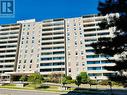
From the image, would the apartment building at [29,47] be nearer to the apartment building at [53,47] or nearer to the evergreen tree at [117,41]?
the apartment building at [53,47]

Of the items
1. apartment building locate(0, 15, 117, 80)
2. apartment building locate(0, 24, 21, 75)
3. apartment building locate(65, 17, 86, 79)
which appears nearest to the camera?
apartment building locate(65, 17, 86, 79)

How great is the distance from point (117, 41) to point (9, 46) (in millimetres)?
93638

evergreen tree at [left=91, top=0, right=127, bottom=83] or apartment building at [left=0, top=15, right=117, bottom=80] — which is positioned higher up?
apartment building at [left=0, top=15, right=117, bottom=80]

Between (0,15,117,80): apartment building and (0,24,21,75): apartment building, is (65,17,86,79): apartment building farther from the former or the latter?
(0,24,21,75): apartment building

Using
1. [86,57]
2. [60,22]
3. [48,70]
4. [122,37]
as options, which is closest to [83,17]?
[60,22]

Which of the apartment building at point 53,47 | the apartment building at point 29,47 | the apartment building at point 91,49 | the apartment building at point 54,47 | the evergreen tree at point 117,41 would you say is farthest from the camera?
the apartment building at point 29,47

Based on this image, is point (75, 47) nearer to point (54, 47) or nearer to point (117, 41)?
point (54, 47)

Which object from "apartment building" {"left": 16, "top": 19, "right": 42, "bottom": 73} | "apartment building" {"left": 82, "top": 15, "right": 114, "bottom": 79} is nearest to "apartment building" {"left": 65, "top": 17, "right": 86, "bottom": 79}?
"apartment building" {"left": 82, "top": 15, "right": 114, "bottom": 79}

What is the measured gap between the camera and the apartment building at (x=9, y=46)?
4078 inches

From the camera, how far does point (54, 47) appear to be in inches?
3903

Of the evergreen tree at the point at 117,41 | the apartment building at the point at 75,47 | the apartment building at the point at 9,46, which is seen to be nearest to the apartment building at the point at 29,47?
the apartment building at the point at 9,46

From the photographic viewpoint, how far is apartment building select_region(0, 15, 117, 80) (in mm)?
93562

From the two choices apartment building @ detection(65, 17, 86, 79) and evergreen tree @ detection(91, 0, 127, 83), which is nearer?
evergreen tree @ detection(91, 0, 127, 83)

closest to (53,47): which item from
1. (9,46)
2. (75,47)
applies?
(75,47)
